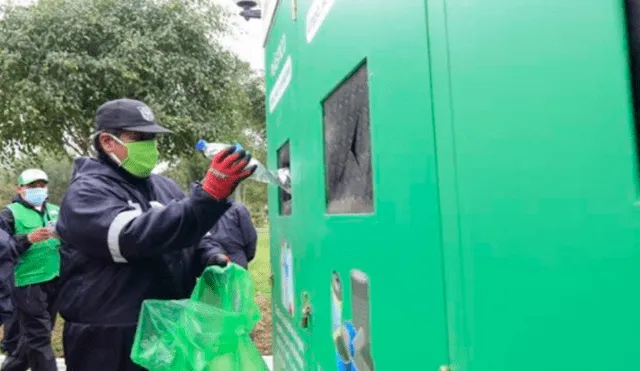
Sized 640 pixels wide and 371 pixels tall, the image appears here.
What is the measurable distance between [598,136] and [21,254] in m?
4.74

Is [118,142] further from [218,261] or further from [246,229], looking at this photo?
[246,229]

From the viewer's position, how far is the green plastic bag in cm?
204

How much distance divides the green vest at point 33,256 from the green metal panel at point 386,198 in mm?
3612

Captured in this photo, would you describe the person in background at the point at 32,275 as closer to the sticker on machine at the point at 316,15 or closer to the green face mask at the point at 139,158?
the green face mask at the point at 139,158

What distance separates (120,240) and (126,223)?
6 centimetres

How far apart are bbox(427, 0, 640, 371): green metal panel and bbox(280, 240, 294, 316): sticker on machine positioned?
1358 millimetres

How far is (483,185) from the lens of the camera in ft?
2.42

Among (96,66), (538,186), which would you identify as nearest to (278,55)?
(538,186)

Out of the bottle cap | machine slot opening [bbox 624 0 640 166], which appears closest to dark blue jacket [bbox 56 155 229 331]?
the bottle cap

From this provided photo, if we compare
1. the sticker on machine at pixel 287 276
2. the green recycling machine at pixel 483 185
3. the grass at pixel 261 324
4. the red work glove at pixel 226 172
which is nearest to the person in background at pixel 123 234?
the red work glove at pixel 226 172

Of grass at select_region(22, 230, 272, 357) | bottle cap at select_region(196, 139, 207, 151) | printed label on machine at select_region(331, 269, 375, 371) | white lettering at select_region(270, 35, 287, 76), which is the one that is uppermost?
white lettering at select_region(270, 35, 287, 76)

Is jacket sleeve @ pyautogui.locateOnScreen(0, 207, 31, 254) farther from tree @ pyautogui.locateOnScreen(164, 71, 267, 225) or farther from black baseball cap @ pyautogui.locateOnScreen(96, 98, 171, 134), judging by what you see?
tree @ pyautogui.locateOnScreen(164, 71, 267, 225)

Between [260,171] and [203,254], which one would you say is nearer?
[260,171]

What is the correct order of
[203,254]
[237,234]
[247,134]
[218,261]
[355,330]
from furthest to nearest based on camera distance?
1. [247,134]
2. [237,234]
3. [203,254]
4. [218,261]
5. [355,330]
